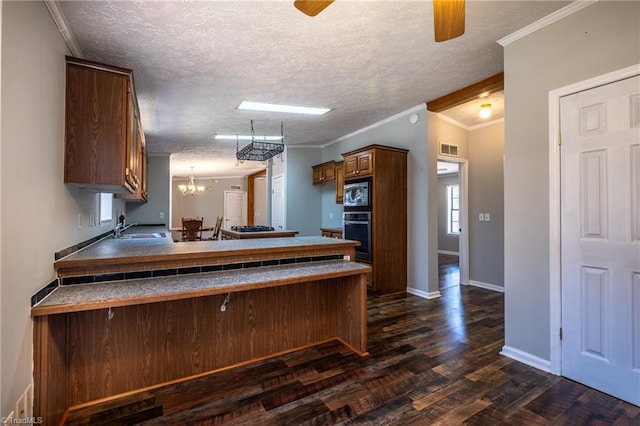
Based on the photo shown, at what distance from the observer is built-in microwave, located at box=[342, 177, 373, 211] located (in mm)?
4199

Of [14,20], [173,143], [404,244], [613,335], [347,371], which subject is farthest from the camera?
[173,143]

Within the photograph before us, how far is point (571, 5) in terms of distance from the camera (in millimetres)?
2037

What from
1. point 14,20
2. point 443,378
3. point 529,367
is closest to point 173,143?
point 14,20

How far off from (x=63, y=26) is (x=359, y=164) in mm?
3377

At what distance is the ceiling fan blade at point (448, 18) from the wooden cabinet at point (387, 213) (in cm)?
256

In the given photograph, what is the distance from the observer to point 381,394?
1961mm

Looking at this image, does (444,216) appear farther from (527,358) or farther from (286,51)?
(286,51)

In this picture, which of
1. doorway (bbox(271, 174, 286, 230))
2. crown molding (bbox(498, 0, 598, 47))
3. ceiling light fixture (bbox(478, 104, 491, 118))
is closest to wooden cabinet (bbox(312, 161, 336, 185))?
doorway (bbox(271, 174, 286, 230))

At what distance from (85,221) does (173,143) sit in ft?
11.6

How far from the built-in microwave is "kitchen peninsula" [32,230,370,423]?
5.17 feet

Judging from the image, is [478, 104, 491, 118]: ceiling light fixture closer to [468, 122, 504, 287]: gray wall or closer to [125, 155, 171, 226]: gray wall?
[468, 122, 504, 287]: gray wall

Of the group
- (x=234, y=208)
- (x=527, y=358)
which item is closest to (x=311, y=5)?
(x=527, y=358)

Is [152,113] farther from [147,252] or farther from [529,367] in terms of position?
[529,367]

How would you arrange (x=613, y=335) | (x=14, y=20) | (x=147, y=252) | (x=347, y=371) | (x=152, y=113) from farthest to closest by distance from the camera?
(x=152, y=113)
(x=347, y=371)
(x=147, y=252)
(x=613, y=335)
(x=14, y=20)
